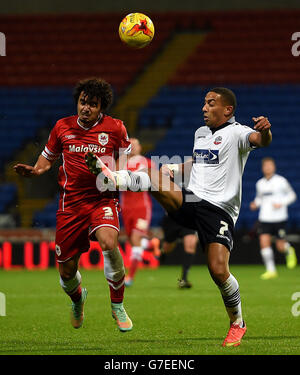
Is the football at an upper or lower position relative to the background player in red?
upper

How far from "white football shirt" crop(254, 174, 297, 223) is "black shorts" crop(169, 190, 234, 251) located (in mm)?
8228

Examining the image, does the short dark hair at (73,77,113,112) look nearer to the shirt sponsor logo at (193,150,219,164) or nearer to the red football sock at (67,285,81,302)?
the shirt sponsor logo at (193,150,219,164)

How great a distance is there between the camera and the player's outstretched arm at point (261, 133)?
5.28 m

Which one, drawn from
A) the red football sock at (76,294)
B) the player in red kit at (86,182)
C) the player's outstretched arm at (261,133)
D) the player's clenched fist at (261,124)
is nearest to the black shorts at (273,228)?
the red football sock at (76,294)

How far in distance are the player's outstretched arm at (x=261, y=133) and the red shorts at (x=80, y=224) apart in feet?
4.40

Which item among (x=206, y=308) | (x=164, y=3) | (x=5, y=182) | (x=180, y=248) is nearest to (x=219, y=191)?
(x=206, y=308)

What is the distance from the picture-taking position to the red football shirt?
6176 millimetres

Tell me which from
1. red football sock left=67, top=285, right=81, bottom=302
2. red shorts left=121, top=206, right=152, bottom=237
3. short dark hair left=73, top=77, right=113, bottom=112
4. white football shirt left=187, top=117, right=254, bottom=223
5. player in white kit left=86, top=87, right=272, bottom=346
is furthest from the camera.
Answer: red shorts left=121, top=206, right=152, bottom=237

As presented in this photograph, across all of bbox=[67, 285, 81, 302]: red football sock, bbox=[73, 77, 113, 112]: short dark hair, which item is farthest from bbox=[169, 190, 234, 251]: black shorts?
bbox=[67, 285, 81, 302]: red football sock

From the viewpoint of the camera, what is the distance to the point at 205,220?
5.67 metres

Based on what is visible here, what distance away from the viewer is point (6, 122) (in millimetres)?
19938

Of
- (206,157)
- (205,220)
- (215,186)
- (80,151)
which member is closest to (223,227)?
(205,220)

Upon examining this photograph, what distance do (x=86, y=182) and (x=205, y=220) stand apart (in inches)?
44.2

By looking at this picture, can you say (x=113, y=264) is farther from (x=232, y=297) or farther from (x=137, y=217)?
(x=137, y=217)
